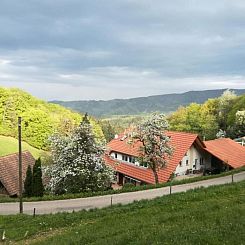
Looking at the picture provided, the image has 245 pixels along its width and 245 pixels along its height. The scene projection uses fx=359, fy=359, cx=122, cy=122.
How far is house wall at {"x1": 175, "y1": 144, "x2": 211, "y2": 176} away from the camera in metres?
48.4

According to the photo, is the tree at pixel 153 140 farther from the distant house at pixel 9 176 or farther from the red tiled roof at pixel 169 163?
the distant house at pixel 9 176

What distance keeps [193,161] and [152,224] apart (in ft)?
122

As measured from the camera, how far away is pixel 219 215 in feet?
47.1

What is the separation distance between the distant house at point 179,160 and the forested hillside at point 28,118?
29.2 meters

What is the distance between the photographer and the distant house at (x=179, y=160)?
151 feet

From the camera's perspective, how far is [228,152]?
55.2m

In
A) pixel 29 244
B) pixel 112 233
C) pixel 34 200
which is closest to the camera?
pixel 112 233

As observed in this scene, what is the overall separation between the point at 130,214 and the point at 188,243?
274 inches

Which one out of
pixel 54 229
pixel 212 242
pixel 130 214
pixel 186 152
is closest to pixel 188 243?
pixel 212 242

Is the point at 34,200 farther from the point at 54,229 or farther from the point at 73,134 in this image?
the point at 54,229

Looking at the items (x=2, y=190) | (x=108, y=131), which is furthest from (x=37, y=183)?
(x=108, y=131)

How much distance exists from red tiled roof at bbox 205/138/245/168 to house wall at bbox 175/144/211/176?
136 centimetres

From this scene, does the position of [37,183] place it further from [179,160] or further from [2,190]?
[179,160]

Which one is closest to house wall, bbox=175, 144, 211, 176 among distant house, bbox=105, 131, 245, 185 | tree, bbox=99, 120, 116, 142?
distant house, bbox=105, 131, 245, 185
